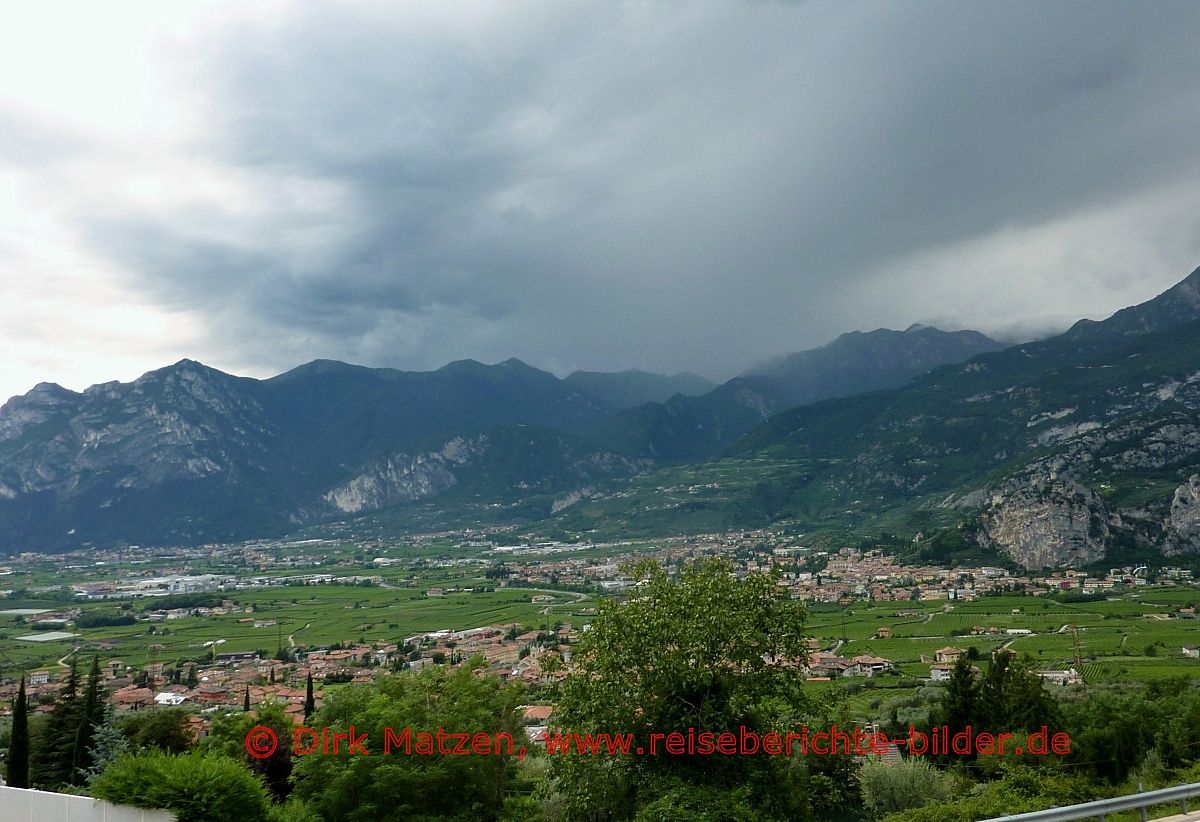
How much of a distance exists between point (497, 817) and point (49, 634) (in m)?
99.2

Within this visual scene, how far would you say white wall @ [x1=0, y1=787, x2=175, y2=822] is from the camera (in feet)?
32.4

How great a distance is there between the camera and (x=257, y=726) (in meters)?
23.6

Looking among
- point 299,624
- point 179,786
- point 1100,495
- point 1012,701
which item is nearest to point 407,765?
point 179,786

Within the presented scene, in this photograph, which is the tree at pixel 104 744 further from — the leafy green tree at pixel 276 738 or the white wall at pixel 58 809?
the white wall at pixel 58 809

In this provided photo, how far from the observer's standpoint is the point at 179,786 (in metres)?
10.4

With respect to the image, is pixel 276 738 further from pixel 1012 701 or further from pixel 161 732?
pixel 1012 701

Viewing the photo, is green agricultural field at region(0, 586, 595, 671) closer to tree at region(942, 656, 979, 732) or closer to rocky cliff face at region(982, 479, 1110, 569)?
tree at region(942, 656, 979, 732)

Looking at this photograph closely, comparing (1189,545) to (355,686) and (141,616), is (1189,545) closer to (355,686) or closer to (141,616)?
(355,686)

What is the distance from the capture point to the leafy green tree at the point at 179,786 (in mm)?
10203

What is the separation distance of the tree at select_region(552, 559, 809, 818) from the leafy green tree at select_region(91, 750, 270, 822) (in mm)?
5505

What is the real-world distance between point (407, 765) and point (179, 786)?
7185 millimetres

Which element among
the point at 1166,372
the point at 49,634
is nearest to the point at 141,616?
the point at 49,634

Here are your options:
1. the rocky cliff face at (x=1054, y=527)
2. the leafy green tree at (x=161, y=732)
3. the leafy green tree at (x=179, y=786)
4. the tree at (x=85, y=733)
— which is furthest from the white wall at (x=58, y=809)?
the rocky cliff face at (x=1054, y=527)

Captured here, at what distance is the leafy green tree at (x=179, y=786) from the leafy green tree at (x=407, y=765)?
532 centimetres
